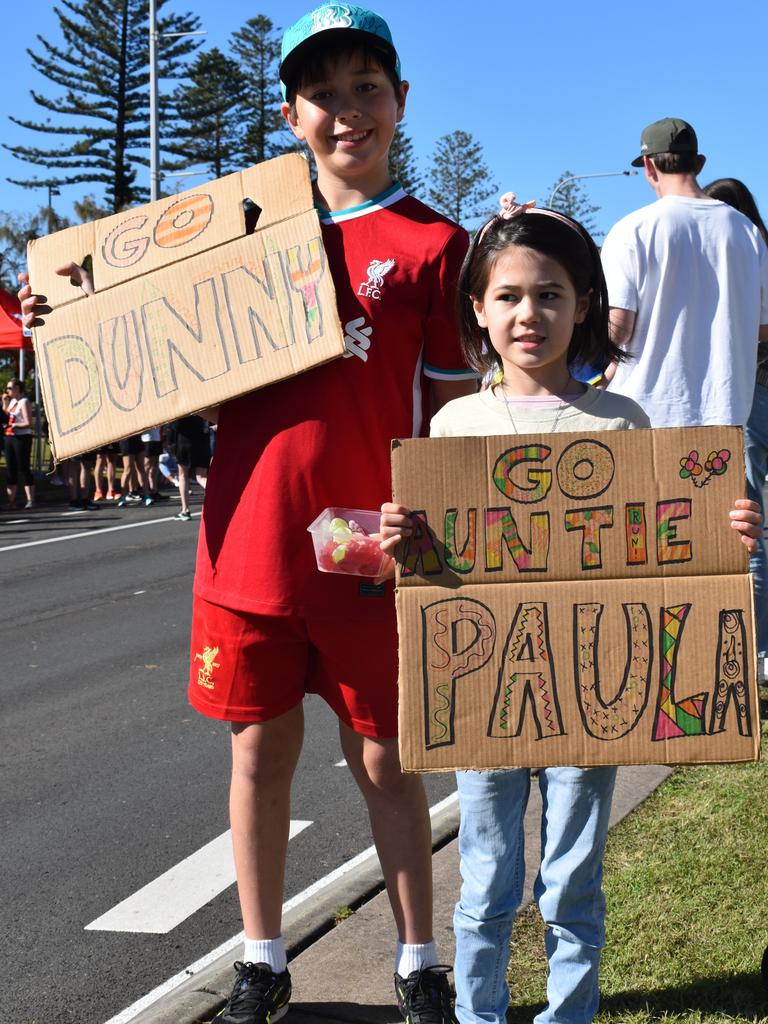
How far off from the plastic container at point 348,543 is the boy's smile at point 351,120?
0.72 meters

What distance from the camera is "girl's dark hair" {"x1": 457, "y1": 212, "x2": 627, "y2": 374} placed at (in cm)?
246

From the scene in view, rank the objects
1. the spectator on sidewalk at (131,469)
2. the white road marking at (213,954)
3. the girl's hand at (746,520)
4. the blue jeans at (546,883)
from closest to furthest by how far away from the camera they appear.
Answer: the girl's hand at (746,520) < the blue jeans at (546,883) < the white road marking at (213,954) < the spectator on sidewalk at (131,469)

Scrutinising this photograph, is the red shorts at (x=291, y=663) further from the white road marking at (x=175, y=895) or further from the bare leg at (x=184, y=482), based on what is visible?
the bare leg at (x=184, y=482)

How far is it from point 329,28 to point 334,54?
6 cm

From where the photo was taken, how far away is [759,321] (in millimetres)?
4504

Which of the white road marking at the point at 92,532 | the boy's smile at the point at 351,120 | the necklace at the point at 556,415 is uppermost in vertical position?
the boy's smile at the point at 351,120

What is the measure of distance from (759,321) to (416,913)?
2.65 m

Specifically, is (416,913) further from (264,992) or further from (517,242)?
(517,242)

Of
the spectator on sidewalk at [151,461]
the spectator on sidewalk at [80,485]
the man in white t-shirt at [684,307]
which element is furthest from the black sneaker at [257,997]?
the spectator on sidewalk at [151,461]

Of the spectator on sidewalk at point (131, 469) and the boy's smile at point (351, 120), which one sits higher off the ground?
the boy's smile at point (351, 120)

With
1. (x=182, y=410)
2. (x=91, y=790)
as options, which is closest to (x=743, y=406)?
(x=182, y=410)

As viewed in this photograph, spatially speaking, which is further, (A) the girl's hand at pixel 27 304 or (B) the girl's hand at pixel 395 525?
(A) the girl's hand at pixel 27 304

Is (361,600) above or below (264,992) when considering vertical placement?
above

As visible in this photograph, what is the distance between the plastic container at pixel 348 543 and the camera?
2459 mm
